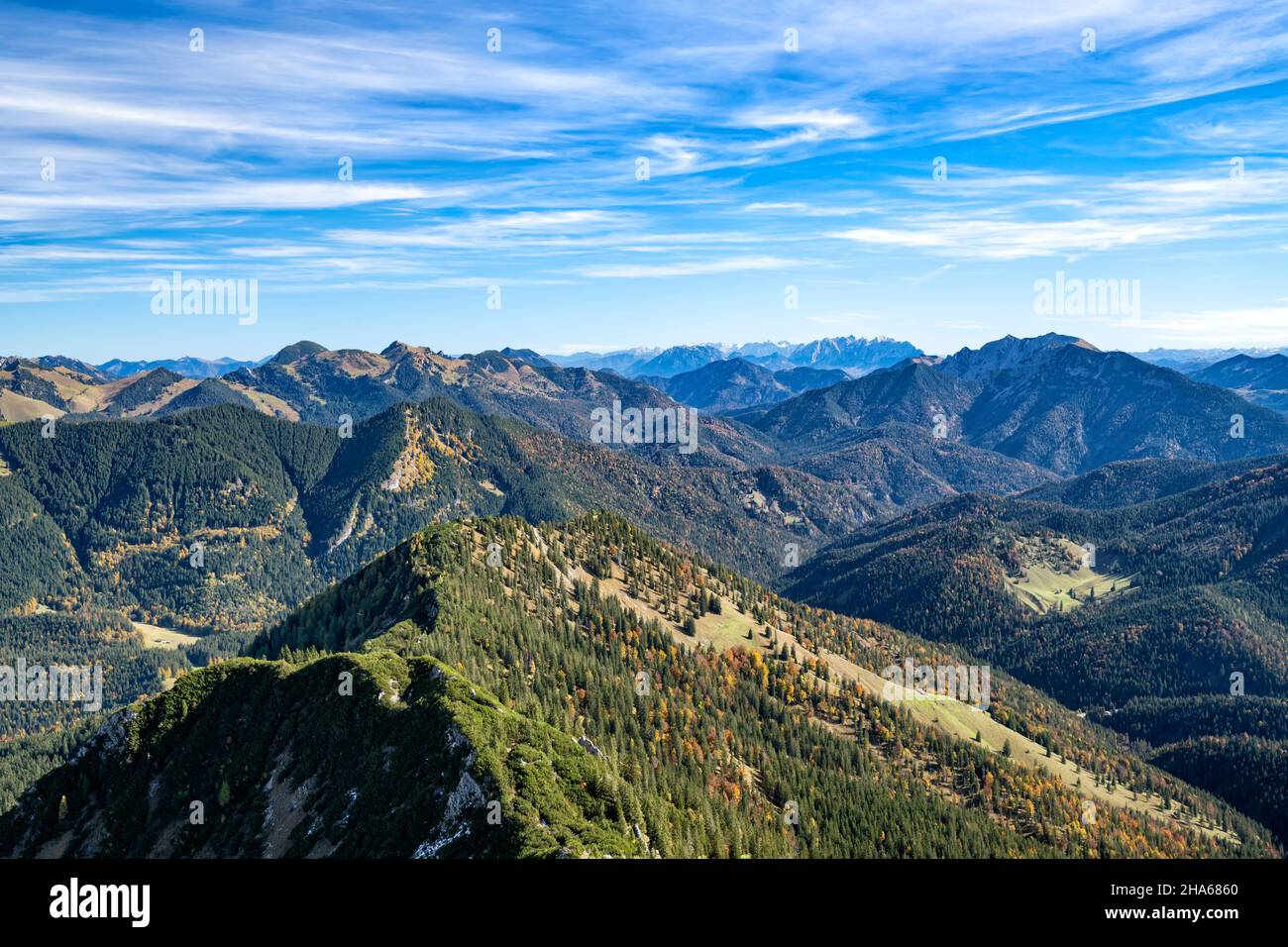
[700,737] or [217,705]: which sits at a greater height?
[217,705]

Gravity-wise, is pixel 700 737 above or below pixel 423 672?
below
